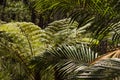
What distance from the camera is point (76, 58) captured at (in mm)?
3381

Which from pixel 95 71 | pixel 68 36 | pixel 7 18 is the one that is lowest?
pixel 7 18

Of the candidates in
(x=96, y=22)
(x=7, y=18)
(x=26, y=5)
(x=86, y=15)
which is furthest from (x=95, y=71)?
(x=7, y=18)

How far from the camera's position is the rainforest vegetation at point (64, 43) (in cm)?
280

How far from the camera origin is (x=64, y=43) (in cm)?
520

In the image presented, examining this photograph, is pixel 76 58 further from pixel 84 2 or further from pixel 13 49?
pixel 13 49

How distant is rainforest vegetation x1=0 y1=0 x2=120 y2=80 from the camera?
2.80 metres

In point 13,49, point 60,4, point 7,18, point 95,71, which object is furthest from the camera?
A: point 7,18

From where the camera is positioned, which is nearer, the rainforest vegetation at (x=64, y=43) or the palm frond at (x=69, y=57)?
the rainforest vegetation at (x=64, y=43)

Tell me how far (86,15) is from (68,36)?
247 centimetres

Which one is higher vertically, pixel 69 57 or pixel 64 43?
pixel 69 57

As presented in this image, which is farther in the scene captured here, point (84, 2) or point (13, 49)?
point (13, 49)

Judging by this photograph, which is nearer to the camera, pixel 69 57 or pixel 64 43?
pixel 69 57

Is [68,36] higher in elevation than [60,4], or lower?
lower

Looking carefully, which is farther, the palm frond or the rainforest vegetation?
the palm frond
